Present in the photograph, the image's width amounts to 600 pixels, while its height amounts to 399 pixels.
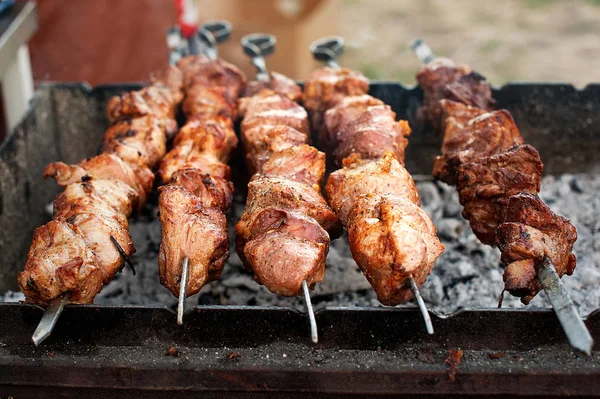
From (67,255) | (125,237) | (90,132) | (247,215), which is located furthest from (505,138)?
(90,132)

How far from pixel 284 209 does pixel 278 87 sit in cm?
134

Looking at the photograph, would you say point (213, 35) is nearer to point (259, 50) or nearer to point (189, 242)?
point (259, 50)

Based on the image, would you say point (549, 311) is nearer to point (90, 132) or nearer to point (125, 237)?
point (125, 237)

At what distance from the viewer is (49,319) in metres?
1.87

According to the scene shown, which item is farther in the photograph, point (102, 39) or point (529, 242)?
point (102, 39)

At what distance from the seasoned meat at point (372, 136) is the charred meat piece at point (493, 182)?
0.33m

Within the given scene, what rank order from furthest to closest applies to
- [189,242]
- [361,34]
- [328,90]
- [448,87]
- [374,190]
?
[361,34] → [328,90] → [448,87] → [374,190] → [189,242]

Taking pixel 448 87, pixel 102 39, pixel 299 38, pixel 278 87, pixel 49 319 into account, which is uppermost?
pixel 448 87

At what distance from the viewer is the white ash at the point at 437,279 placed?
2.88m

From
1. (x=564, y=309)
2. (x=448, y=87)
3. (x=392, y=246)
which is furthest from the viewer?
(x=448, y=87)

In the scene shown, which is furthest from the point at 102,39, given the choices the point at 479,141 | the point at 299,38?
the point at 479,141

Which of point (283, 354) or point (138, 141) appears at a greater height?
point (138, 141)

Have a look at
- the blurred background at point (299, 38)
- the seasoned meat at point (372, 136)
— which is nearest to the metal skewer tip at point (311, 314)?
the seasoned meat at point (372, 136)

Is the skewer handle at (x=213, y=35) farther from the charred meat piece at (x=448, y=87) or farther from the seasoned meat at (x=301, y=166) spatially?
the seasoned meat at (x=301, y=166)
